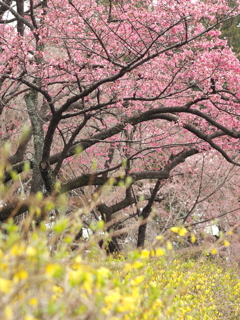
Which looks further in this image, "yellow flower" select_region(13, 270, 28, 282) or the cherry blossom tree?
the cherry blossom tree

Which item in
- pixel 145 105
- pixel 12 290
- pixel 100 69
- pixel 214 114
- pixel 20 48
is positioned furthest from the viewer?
pixel 145 105

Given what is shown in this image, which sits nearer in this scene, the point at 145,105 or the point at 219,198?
the point at 145,105

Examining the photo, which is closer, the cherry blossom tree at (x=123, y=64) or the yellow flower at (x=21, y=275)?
the yellow flower at (x=21, y=275)

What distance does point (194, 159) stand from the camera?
14297mm

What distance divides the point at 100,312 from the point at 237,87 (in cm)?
602

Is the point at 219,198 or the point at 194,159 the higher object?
the point at 194,159

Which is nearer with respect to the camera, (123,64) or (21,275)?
(21,275)

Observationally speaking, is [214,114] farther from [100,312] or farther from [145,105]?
[100,312]

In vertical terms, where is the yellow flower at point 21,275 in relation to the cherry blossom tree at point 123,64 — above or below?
below

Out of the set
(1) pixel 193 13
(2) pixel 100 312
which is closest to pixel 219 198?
(1) pixel 193 13

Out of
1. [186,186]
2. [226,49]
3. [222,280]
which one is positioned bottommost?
[222,280]

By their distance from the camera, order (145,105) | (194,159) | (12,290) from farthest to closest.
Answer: (194,159)
(145,105)
(12,290)

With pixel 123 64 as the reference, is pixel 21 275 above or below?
below

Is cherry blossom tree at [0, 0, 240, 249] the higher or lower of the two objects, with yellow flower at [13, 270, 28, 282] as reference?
higher
